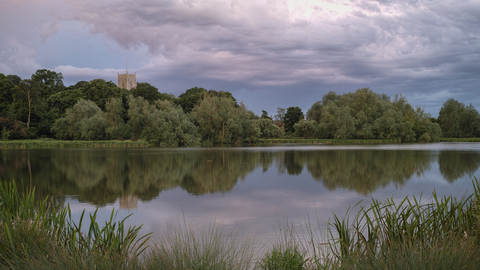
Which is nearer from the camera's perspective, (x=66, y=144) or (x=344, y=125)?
(x=66, y=144)

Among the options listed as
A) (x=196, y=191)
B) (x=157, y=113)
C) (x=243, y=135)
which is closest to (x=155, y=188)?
(x=196, y=191)

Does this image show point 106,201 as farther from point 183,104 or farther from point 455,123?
point 455,123

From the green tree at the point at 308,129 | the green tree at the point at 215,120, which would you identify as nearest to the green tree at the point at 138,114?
the green tree at the point at 215,120

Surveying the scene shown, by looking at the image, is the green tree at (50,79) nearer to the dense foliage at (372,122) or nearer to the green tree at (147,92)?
the green tree at (147,92)

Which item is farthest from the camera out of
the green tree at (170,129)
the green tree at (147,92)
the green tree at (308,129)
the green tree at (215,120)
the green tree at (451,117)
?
the green tree at (451,117)

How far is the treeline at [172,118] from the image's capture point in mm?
50844

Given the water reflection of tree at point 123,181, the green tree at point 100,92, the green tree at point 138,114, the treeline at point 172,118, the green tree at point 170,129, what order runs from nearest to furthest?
1. the water reflection of tree at point 123,181
2. the green tree at point 170,129
3. the treeline at point 172,118
4. the green tree at point 138,114
5. the green tree at point 100,92

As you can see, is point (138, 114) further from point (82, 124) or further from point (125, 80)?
point (125, 80)

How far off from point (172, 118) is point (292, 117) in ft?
134

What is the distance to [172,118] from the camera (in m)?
48.9

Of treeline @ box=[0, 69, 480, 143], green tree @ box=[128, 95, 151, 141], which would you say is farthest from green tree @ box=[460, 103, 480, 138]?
green tree @ box=[128, 95, 151, 141]

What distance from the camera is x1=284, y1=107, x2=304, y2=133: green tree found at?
83.1 m

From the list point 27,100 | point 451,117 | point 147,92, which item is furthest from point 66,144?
point 451,117

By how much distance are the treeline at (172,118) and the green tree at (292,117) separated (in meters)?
5.21
